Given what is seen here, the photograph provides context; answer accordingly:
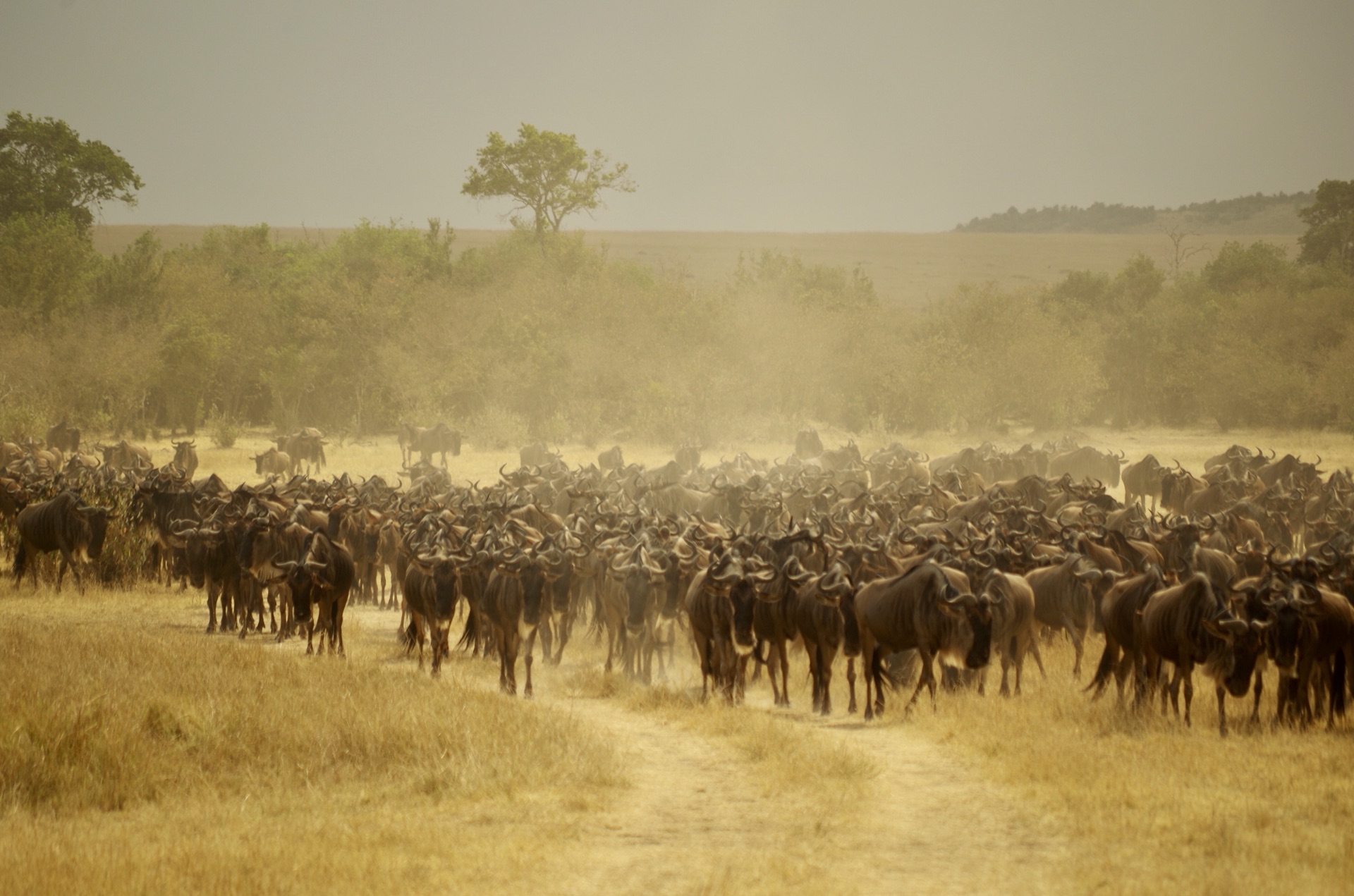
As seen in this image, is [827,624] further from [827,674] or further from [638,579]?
[638,579]

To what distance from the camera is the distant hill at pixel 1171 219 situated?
15138cm

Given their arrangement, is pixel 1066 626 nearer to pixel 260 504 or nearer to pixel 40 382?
pixel 260 504

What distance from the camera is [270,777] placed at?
381 inches

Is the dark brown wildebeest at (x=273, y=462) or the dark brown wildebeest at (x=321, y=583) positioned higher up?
the dark brown wildebeest at (x=273, y=462)

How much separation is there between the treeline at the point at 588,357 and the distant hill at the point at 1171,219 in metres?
91.2

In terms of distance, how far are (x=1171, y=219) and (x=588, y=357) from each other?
5032 inches

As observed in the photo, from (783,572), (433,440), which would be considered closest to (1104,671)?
(783,572)

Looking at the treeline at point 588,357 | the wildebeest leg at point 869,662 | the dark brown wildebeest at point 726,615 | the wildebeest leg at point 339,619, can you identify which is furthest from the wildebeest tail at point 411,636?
the treeline at point 588,357

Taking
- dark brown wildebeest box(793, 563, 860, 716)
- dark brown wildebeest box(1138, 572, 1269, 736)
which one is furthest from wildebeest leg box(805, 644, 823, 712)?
dark brown wildebeest box(1138, 572, 1269, 736)

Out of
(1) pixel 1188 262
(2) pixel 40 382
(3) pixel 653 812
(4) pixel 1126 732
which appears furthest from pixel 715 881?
(1) pixel 1188 262

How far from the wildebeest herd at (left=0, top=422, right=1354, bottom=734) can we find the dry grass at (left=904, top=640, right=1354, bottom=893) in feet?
1.52

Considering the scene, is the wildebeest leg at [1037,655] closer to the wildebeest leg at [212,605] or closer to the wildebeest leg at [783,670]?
the wildebeest leg at [783,670]

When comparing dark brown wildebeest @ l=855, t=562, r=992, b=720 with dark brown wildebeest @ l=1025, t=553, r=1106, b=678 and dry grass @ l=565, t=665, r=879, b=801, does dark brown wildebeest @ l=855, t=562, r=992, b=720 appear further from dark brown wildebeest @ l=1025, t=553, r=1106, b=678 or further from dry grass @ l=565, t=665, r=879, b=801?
dark brown wildebeest @ l=1025, t=553, r=1106, b=678

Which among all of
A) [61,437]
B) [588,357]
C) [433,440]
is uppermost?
[588,357]
